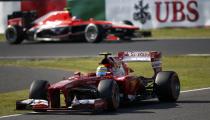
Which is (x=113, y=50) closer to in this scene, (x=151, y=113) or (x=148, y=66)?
(x=148, y=66)

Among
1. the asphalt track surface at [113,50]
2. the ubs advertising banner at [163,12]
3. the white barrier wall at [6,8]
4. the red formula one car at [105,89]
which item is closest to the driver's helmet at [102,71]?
the red formula one car at [105,89]

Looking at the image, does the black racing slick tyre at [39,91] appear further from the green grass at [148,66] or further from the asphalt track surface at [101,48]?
the asphalt track surface at [101,48]

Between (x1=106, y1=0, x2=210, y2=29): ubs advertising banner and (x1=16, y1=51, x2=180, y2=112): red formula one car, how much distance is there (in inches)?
783

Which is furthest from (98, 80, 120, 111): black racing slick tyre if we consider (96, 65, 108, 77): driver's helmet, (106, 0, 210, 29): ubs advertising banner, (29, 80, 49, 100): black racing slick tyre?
(106, 0, 210, 29): ubs advertising banner

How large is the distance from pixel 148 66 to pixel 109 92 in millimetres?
10512

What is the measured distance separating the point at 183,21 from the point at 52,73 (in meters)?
15.1

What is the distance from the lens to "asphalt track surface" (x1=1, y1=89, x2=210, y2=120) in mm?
12062

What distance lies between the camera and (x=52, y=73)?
21.1 m

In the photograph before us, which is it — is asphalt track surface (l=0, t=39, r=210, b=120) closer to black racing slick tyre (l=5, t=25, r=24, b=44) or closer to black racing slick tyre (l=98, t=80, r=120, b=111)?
→ black racing slick tyre (l=98, t=80, r=120, b=111)

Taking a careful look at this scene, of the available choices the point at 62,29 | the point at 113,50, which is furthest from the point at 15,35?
the point at 113,50

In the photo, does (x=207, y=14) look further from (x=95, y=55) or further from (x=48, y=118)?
(x=48, y=118)

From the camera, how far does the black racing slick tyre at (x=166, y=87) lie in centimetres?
1427

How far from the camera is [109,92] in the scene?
12.8m

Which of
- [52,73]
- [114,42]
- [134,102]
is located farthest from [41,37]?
[134,102]
